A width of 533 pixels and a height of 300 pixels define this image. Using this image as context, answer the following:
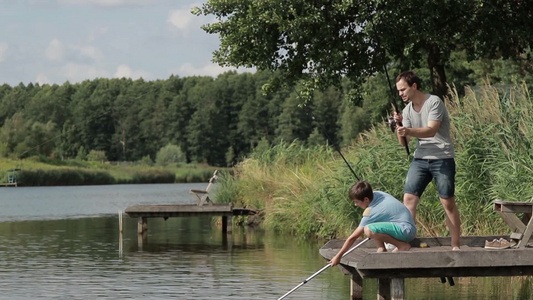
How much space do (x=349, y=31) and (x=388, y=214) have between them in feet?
42.9

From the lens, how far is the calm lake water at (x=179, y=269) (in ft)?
47.3

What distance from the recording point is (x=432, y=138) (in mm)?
11109

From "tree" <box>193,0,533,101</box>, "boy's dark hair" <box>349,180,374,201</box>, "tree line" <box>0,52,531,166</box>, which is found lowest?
"boy's dark hair" <box>349,180,374,201</box>

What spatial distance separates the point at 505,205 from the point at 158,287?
5812mm

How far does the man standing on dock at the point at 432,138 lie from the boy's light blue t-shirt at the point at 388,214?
0.54 meters

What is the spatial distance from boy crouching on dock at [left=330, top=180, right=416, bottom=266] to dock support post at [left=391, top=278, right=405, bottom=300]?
A: 48cm

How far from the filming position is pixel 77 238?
1010 inches

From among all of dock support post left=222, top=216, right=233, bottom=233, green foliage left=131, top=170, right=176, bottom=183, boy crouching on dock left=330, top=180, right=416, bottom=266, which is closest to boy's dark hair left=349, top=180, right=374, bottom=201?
boy crouching on dock left=330, top=180, right=416, bottom=266

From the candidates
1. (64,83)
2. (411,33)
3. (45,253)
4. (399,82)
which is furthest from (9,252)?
(64,83)

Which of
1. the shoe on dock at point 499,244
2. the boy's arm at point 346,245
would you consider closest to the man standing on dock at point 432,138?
the shoe on dock at point 499,244

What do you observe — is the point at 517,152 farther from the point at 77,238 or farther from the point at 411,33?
the point at 77,238

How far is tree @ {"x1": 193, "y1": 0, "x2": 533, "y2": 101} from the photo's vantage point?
22.0 meters

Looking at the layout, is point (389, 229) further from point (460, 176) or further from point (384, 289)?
point (460, 176)

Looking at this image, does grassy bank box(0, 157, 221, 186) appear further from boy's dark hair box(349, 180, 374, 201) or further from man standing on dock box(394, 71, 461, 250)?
boy's dark hair box(349, 180, 374, 201)
